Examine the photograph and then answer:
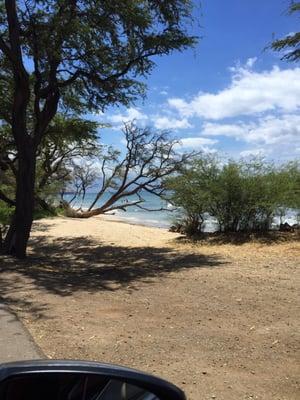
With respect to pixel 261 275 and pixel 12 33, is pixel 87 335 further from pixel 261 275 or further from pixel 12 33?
pixel 12 33

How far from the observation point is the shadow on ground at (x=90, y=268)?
884 centimetres

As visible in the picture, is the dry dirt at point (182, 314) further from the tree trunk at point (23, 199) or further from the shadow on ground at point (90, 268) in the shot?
the tree trunk at point (23, 199)

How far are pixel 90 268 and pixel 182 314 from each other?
5.16 metres

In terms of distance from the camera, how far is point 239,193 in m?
15.4

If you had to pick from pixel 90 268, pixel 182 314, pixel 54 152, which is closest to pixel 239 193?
Result: pixel 90 268

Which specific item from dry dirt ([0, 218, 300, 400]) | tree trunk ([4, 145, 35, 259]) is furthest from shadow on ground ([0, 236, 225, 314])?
tree trunk ([4, 145, 35, 259])

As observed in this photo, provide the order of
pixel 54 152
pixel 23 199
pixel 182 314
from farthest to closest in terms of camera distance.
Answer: pixel 54 152
pixel 23 199
pixel 182 314

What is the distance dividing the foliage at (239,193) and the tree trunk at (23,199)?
532 cm

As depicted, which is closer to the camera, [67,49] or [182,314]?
[182,314]

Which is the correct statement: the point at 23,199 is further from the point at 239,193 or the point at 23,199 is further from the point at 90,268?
the point at 239,193

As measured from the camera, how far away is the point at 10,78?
15398 mm

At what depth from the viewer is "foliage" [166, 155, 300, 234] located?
1538 centimetres

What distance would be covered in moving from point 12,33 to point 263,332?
8.88m

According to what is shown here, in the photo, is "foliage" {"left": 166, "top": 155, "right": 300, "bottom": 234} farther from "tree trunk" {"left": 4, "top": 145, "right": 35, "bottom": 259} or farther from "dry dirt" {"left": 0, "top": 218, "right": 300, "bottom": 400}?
"tree trunk" {"left": 4, "top": 145, "right": 35, "bottom": 259}
